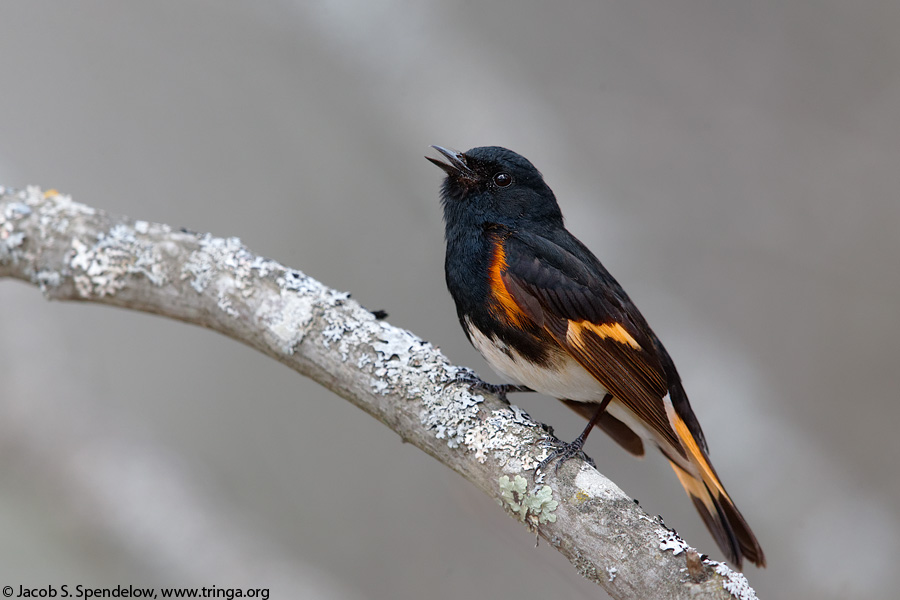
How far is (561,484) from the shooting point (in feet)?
6.01

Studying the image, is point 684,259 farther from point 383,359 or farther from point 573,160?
point 383,359

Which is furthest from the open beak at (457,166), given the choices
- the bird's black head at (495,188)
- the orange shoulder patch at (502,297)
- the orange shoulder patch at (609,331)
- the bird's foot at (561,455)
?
the bird's foot at (561,455)

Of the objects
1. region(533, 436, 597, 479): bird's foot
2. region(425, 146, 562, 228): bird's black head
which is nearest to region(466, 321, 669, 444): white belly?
region(533, 436, 597, 479): bird's foot

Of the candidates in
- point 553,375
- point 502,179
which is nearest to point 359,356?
point 553,375

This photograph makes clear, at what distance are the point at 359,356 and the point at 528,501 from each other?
648mm

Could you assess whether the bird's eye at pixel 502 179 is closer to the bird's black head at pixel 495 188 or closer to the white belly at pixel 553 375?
the bird's black head at pixel 495 188

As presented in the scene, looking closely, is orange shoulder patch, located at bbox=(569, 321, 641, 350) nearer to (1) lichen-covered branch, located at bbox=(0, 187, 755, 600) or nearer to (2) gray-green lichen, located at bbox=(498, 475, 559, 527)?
(1) lichen-covered branch, located at bbox=(0, 187, 755, 600)

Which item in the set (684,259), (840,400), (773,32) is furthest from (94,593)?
(773,32)

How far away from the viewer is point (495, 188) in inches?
102

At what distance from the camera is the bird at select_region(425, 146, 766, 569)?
2.19 meters

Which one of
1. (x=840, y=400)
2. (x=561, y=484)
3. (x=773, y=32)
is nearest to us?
(x=561, y=484)

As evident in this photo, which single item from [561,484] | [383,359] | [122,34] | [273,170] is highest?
[122,34]

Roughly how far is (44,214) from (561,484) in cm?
190

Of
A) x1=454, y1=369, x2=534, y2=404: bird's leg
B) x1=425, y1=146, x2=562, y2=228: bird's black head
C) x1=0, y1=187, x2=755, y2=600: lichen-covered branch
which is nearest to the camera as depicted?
x1=0, y1=187, x2=755, y2=600: lichen-covered branch
